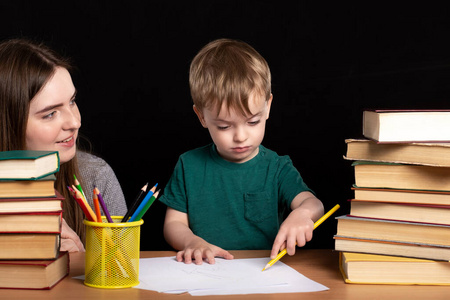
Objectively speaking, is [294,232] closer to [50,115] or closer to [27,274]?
[27,274]

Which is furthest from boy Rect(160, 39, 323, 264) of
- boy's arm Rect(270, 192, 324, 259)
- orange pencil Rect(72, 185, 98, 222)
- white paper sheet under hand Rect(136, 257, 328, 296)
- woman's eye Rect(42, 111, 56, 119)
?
orange pencil Rect(72, 185, 98, 222)

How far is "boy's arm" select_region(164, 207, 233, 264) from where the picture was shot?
1.48 metres

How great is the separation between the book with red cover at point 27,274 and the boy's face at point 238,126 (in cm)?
66

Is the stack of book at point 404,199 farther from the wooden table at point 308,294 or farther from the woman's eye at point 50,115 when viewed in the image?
the woman's eye at point 50,115

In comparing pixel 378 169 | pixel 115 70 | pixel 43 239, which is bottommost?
pixel 43 239

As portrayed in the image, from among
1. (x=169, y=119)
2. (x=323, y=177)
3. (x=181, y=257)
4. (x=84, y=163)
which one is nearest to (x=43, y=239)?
(x=181, y=257)

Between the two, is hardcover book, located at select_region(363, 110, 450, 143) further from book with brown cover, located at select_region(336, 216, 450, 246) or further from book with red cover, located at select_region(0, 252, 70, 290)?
book with red cover, located at select_region(0, 252, 70, 290)

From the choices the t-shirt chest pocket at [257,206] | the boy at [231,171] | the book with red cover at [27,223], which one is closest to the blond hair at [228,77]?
the boy at [231,171]

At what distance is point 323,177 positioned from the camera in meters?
2.50

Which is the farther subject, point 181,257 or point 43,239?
point 181,257

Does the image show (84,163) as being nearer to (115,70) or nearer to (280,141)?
(115,70)

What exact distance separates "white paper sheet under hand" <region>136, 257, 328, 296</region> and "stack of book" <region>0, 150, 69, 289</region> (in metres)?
0.20

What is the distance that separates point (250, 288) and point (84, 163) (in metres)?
1.17

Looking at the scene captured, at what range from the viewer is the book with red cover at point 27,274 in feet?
4.06
